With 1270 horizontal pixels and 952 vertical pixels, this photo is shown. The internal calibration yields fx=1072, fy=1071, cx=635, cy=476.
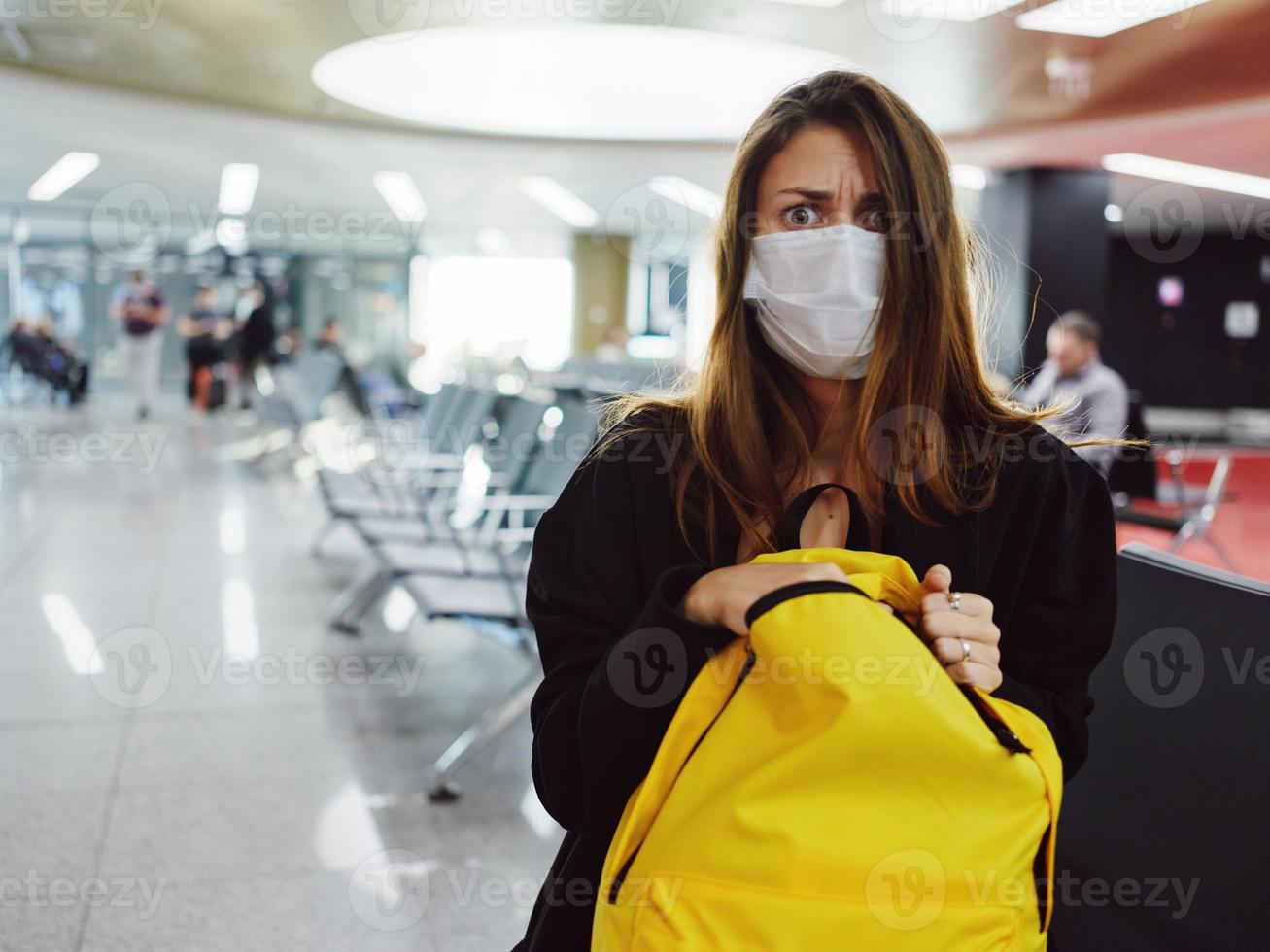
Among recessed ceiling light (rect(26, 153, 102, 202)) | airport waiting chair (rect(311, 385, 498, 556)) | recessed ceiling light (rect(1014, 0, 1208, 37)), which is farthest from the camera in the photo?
recessed ceiling light (rect(26, 153, 102, 202))

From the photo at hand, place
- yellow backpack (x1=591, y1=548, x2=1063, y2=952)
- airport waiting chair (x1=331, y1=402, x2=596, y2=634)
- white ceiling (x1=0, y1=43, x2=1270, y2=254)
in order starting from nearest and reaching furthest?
yellow backpack (x1=591, y1=548, x2=1063, y2=952)
airport waiting chair (x1=331, y1=402, x2=596, y2=634)
white ceiling (x1=0, y1=43, x2=1270, y2=254)

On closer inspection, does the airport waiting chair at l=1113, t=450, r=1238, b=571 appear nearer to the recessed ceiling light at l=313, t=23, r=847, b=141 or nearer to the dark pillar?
the recessed ceiling light at l=313, t=23, r=847, b=141

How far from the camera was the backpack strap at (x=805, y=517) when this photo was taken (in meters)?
1.10

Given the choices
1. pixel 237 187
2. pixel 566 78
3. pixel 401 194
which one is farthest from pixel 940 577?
pixel 401 194

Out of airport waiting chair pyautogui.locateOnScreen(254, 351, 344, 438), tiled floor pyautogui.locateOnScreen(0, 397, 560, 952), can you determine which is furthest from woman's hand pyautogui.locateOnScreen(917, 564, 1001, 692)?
airport waiting chair pyautogui.locateOnScreen(254, 351, 344, 438)

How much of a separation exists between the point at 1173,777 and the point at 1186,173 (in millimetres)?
13804

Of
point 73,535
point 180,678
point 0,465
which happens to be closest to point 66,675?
point 180,678

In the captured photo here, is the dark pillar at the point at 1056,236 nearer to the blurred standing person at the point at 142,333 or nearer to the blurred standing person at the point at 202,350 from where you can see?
the blurred standing person at the point at 142,333

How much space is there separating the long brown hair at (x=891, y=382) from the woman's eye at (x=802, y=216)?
0.06 m

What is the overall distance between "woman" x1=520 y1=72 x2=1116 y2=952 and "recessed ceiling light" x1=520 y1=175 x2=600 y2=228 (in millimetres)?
14098

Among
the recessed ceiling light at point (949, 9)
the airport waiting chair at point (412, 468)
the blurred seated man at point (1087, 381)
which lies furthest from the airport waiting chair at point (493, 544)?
the recessed ceiling light at point (949, 9)

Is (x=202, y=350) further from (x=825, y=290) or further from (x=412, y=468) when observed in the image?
(x=825, y=290)

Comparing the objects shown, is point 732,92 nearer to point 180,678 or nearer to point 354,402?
point 354,402

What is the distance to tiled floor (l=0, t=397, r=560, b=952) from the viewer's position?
241 cm
